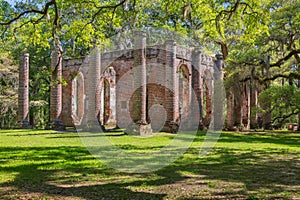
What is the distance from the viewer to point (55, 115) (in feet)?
83.4

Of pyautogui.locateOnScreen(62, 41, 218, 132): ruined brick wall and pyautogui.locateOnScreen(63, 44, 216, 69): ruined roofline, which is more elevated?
pyautogui.locateOnScreen(63, 44, 216, 69): ruined roofline

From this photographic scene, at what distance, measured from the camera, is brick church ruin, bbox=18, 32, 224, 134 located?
20734mm

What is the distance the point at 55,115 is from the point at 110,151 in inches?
566

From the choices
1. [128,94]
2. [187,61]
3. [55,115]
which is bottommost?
[55,115]

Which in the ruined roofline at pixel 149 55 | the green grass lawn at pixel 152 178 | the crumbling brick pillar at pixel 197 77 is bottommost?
the green grass lawn at pixel 152 178

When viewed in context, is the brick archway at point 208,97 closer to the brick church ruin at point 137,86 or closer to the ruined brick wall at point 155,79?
the brick church ruin at point 137,86

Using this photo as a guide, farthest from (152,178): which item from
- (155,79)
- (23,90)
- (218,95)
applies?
(23,90)

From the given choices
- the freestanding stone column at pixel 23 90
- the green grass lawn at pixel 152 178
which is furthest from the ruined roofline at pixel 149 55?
the green grass lawn at pixel 152 178

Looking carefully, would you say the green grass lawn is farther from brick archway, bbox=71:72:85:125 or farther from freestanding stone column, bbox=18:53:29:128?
brick archway, bbox=71:72:85:125

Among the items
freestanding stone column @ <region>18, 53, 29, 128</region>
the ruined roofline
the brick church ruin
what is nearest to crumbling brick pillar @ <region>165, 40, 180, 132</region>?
the brick church ruin

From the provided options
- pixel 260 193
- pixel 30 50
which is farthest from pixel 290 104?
pixel 30 50

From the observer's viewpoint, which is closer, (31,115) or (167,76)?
(167,76)

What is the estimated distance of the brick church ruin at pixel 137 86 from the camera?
20734 mm

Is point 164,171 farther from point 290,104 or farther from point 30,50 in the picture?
point 30,50
